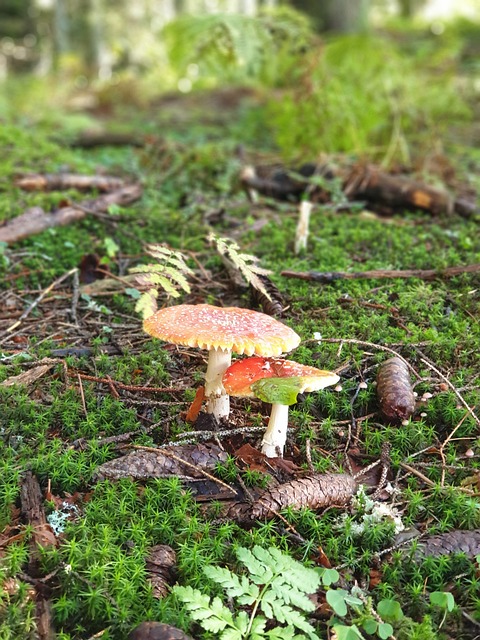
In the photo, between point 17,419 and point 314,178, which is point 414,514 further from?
point 314,178

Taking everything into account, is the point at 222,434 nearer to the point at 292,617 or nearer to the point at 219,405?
the point at 219,405

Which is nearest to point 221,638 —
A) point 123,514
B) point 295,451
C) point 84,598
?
point 84,598

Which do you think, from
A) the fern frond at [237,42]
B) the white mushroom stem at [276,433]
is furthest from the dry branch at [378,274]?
the fern frond at [237,42]

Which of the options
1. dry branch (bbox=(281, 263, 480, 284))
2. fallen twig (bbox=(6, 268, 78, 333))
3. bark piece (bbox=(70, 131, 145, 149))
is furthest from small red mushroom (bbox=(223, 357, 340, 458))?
bark piece (bbox=(70, 131, 145, 149))

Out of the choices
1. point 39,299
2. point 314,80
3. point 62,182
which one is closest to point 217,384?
point 39,299

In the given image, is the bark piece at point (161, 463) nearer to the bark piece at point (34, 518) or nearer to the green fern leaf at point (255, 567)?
the bark piece at point (34, 518)

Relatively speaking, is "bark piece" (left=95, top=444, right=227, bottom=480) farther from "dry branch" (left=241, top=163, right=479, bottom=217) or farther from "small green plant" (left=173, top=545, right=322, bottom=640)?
"dry branch" (left=241, top=163, right=479, bottom=217)
